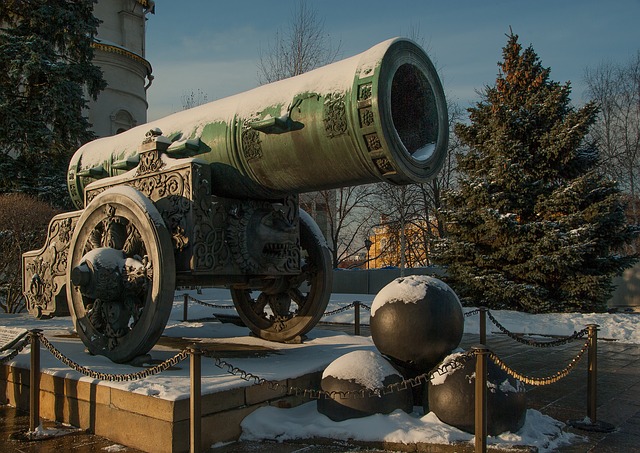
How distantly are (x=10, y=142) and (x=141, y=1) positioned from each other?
42.5 feet

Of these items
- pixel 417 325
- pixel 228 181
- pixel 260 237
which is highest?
pixel 228 181

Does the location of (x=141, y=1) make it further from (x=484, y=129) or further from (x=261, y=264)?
(x=261, y=264)

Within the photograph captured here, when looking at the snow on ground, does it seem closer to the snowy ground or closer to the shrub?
the snowy ground

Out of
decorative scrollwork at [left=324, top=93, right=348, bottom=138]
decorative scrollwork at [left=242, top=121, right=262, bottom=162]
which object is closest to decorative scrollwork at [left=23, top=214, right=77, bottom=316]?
decorative scrollwork at [left=242, top=121, right=262, bottom=162]

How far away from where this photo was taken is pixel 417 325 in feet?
14.8

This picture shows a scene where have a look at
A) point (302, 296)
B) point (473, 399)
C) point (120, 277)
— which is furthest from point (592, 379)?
point (120, 277)

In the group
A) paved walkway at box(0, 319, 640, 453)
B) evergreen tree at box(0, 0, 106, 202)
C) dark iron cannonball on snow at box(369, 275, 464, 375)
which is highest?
evergreen tree at box(0, 0, 106, 202)

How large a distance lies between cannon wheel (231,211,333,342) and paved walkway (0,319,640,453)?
7.81ft

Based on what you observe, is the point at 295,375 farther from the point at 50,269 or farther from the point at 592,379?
the point at 50,269

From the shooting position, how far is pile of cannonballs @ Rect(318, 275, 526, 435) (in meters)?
→ 4.04

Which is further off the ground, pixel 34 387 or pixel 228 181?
pixel 228 181

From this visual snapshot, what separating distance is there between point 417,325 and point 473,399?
725 millimetres

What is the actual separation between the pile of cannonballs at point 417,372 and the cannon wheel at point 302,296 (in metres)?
1.60

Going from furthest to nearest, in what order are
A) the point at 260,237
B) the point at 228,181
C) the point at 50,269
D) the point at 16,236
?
the point at 16,236
the point at 50,269
the point at 260,237
the point at 228,181
